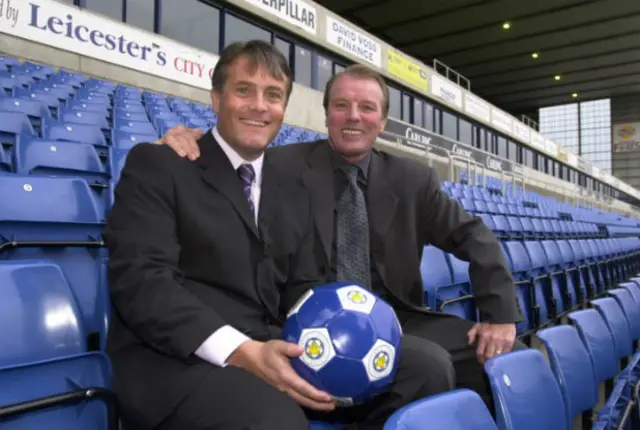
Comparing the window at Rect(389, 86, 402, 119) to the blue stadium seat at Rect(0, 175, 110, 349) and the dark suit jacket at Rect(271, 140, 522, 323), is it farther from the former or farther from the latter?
the blue stadium seat at Rect(0, 175, 110, 349)

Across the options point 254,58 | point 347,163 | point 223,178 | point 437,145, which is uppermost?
point 437,145

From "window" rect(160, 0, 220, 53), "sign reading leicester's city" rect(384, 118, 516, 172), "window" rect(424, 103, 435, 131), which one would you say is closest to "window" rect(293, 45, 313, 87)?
"window" rect(160, 0, 220, 53)

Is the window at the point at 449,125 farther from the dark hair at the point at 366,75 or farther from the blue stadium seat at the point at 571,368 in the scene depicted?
the blue stadium seat at the point at 571,368

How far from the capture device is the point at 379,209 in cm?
201

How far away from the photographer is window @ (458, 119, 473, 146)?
62.8 feet

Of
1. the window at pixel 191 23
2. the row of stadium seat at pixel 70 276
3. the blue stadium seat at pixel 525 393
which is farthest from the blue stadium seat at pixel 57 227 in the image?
the window at pixel 191 23

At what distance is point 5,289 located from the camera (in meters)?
1.23

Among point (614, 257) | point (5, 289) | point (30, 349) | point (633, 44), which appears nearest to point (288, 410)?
point (30, 349)

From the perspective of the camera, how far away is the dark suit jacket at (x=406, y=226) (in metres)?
1.89

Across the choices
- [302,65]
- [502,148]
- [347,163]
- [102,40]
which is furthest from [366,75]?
[502,148]

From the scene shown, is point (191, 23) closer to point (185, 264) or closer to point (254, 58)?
point (254, 58)

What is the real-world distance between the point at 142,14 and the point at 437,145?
7378 mm

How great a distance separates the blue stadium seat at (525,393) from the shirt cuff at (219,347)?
656 millimetres

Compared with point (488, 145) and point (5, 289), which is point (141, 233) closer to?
point (5, 289)
